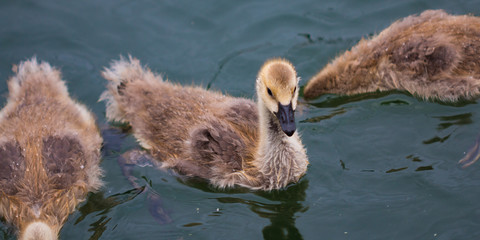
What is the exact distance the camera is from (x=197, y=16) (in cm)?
718

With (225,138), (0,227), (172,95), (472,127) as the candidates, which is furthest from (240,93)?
(0,227)

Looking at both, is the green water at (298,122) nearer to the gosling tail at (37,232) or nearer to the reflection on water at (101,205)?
the reflection on water at (101,205)

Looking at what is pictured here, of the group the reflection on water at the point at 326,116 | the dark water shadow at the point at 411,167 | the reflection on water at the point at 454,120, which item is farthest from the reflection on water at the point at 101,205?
the reflection on water at the point at 454,120

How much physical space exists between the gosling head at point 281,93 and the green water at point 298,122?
0.95 metres

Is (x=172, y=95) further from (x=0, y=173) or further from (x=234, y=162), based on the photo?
(x=0, y=173)

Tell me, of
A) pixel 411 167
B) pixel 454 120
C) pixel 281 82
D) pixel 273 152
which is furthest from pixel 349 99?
pixel 281 82

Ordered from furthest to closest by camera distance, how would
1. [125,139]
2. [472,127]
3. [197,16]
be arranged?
[197,16], [125,139], [472,127]

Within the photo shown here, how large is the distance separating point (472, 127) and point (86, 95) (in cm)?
437

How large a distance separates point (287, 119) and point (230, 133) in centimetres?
74

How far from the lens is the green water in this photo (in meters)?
4.73

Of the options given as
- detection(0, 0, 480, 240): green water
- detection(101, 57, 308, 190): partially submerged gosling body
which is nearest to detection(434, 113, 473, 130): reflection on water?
detection(0, 0, 480, 240): green water

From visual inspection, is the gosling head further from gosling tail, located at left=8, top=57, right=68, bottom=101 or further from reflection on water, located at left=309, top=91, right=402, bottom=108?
gosling tail, located at left=8, top=57, right=68, bottom=101

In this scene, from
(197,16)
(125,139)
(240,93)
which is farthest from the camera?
(197,16)

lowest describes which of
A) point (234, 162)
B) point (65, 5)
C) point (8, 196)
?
point (234, 162)
